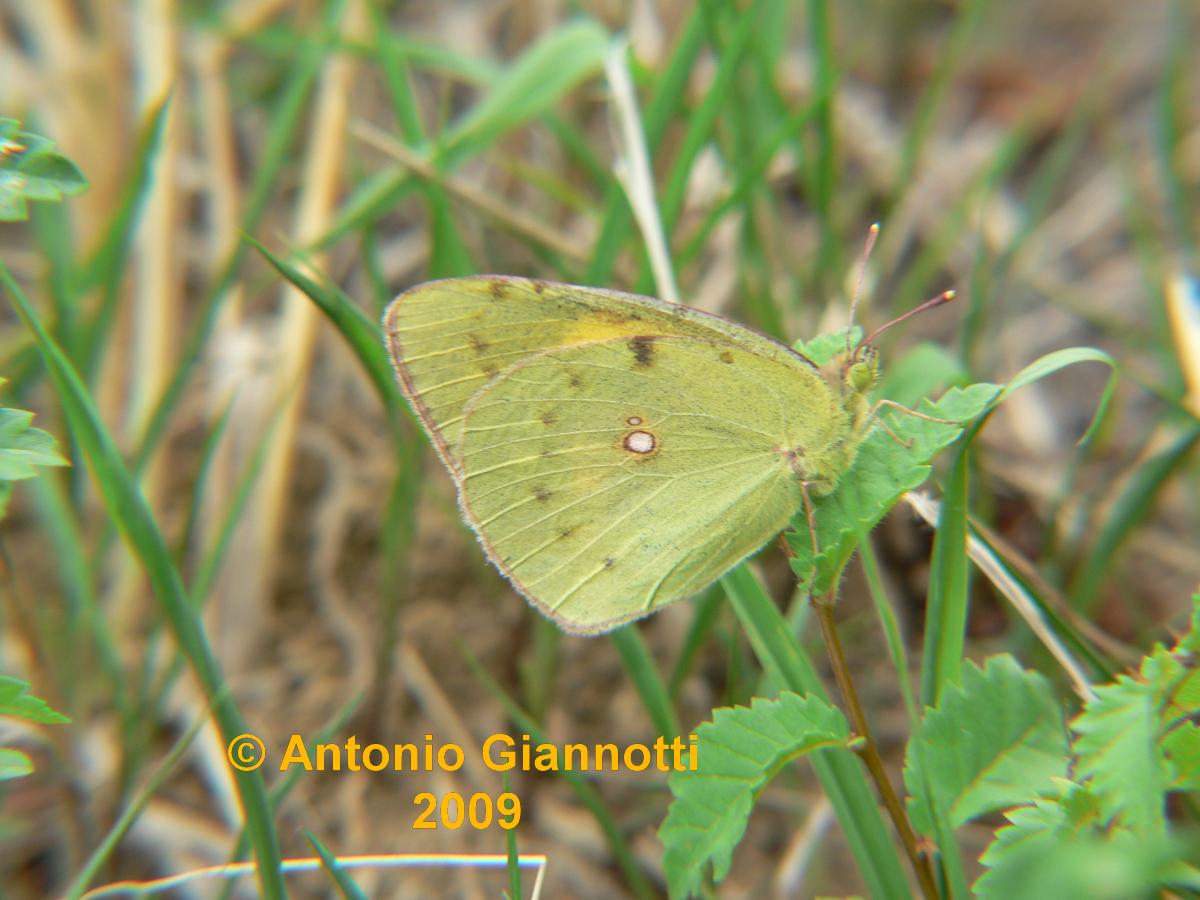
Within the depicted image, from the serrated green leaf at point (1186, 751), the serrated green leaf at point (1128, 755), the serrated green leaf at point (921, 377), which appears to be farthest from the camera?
the serrated green leaf at point (921, 377)

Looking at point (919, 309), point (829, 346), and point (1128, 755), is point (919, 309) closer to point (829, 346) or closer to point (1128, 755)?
point (829, 346)

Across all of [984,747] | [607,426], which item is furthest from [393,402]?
[984,747]

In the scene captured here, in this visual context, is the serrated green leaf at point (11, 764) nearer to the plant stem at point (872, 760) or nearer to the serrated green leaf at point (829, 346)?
the plant stem at point (872, 760)

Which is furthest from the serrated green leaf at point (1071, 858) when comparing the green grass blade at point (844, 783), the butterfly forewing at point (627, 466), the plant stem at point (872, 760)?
the butterfly forewing at point (627, 466)

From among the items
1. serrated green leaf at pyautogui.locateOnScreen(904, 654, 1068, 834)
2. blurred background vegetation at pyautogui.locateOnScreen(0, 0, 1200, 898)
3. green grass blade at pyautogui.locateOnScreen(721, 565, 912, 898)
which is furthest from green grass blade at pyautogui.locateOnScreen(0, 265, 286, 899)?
serrated green leaf at pyautogui.locateOnScreen(904, 654, 1068, 834)

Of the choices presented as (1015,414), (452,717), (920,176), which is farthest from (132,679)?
(920,176)

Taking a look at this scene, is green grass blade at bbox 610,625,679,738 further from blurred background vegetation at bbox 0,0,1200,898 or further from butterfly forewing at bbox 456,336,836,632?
butterfly forewing at bbox 456,336,836,632

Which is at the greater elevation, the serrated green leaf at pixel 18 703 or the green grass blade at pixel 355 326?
the green grass blade at pixel 355 326

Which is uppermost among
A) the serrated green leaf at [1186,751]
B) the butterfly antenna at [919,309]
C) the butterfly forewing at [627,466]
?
the butterfly antenna at [919,309]
